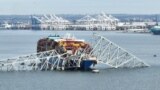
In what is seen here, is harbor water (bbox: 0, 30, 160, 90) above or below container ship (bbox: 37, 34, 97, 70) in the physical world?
below

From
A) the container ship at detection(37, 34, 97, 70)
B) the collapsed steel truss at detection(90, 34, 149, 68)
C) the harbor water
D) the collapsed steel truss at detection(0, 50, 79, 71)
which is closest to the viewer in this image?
the harbor water

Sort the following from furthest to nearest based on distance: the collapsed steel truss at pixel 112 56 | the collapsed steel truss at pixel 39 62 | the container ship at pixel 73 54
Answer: the collapsed steel truss at pixel 112 56 < the collapsed steel truss at pixel 39 62 < the container ship at pixel 73 54

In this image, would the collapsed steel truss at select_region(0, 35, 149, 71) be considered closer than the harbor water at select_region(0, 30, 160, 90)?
No

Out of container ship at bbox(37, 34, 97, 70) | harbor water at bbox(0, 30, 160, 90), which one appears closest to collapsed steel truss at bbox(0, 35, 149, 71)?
container ship at bbox(37, 34, 97, 70)

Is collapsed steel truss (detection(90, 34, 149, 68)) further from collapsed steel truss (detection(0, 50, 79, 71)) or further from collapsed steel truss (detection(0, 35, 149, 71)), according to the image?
collapsed steel truss (detection(0, 50, 79, 71))

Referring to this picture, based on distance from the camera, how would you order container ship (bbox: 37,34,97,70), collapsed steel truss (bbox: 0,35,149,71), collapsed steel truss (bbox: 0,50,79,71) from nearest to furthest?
container ship (bbox: 37,34,97,70), collapsed steel truss (bbox: 0,50,79,71), collapsed steel truss (bbox: 0,35,149,71)

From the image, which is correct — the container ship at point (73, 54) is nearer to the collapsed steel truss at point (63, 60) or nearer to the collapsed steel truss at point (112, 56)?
the collapsed steel truss at point (63, 60)

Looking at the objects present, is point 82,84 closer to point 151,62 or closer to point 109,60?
point 109,60

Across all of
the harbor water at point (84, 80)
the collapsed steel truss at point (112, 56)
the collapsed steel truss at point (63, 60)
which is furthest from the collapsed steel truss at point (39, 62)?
the collapsed steel truss at point (112, 56)

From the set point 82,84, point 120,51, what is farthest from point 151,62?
point 82,84
